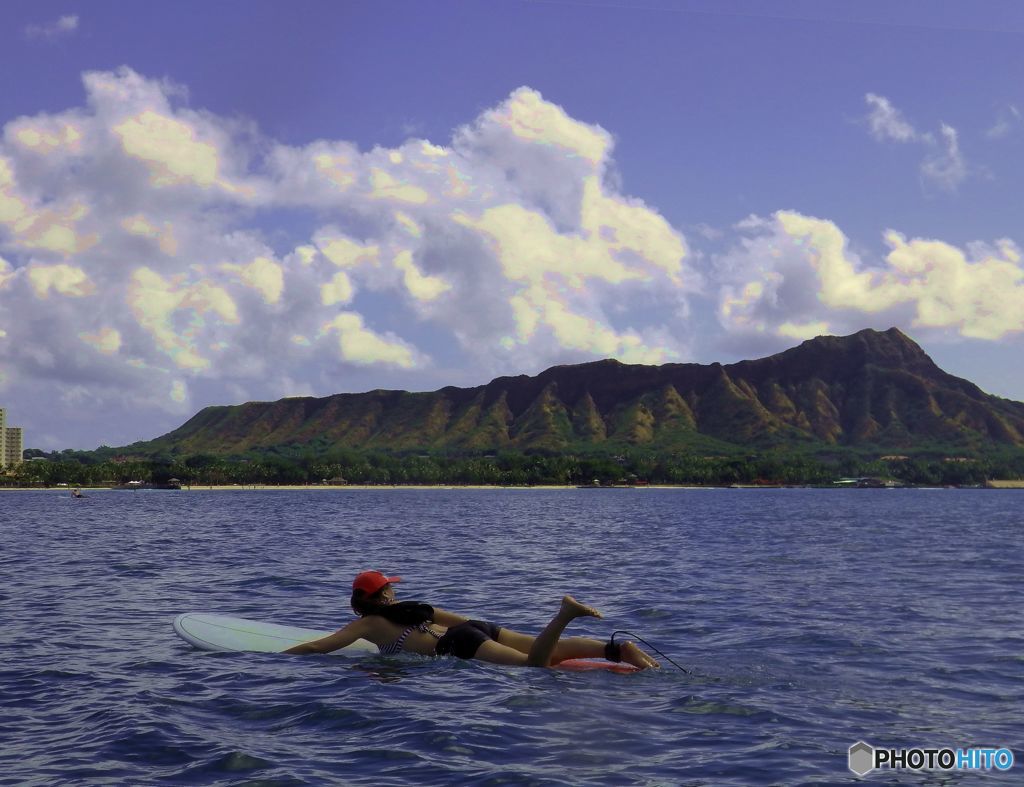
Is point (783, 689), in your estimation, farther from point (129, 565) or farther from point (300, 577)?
point (129, 565)

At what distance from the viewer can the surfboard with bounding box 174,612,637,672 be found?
1759 cm

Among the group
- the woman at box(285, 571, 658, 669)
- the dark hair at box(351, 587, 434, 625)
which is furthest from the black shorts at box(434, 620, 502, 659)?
the dark hair at box(351, 587, 434, 625)

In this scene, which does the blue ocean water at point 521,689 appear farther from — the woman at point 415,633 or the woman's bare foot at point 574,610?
the woman's bare foot at point 574,610

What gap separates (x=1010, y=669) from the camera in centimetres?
1606

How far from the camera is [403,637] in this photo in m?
16.6

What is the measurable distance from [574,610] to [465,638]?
9.42 feet

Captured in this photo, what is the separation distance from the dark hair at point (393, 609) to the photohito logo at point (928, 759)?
25.1 ft

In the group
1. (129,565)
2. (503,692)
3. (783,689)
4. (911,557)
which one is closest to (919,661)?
(783,689)

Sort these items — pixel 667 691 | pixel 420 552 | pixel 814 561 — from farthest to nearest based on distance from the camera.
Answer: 1. pixel 420 552
2. pixel 814 561
3. pixel 667 691

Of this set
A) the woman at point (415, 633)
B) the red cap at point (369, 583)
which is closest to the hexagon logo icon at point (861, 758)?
the woman at point (415, 633)

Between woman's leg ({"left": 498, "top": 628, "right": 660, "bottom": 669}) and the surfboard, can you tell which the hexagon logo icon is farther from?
the surfboard

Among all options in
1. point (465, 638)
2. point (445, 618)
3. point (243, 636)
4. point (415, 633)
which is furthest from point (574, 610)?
point (243, 636)

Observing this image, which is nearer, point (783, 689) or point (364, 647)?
point (783, 689)

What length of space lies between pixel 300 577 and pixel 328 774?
2299 cm
